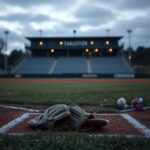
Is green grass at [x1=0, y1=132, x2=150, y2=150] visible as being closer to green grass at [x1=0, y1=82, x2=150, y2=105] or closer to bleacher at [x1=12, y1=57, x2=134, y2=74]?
green grass at [x1=0, y1=82, x2=150, y2=105]

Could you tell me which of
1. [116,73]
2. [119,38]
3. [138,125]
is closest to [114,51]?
[119,38]

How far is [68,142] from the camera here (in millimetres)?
4621

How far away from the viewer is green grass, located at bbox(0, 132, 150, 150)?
4379 millimetres

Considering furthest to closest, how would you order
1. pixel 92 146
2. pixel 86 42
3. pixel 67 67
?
pixel 86 42 → pixel 67 67 → pixel 92 146

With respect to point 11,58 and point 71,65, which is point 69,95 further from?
point 11,58

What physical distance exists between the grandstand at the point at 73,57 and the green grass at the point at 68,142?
48.0m

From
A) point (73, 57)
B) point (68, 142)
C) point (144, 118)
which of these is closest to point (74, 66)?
point (73, 57)

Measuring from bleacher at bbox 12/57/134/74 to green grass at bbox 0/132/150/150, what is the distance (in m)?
47.5

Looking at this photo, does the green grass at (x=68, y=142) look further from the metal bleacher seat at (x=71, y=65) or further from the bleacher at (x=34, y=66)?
the bleacher at (x=34, y=66)

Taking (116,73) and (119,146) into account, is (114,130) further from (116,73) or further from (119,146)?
(116,73)

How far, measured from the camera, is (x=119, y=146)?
14.7ft

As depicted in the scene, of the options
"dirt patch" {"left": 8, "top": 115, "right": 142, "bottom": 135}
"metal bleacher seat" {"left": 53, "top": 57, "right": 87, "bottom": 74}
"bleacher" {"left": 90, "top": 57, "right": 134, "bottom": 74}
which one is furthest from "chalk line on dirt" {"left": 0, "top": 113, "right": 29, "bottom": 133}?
"metal bleacher seat" {"left": 53, "top": 57, "right": 87, "bottom": 74}

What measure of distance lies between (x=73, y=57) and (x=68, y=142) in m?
54.9

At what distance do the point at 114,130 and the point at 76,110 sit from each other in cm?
91
